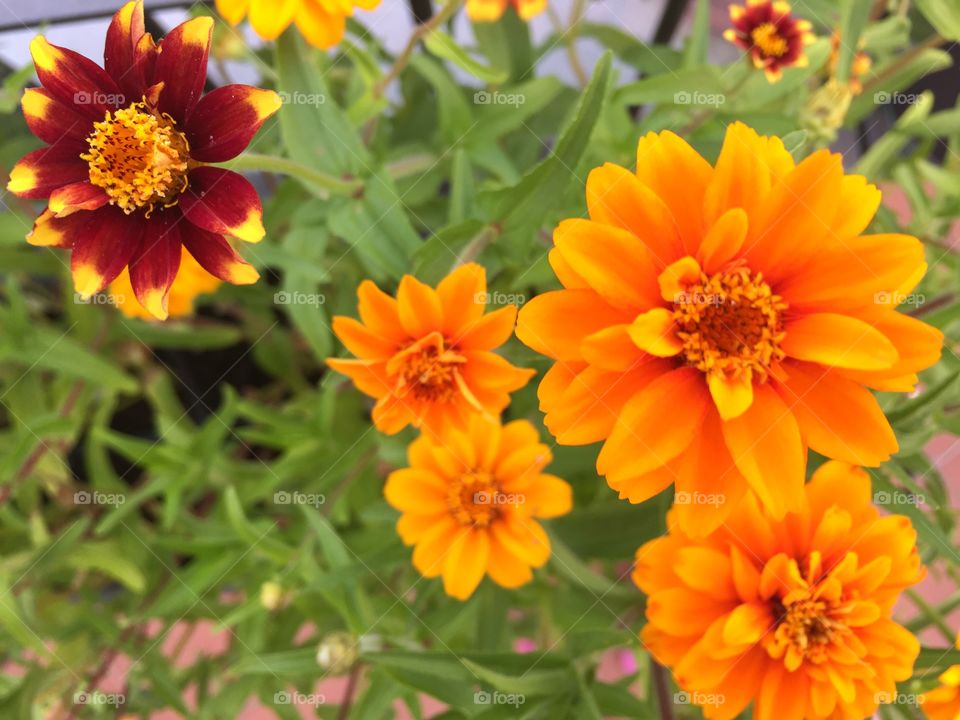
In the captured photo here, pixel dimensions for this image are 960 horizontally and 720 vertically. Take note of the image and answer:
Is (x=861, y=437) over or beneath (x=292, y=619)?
over

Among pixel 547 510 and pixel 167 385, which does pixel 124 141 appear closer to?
pixel 547 510

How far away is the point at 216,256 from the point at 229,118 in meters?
0.09

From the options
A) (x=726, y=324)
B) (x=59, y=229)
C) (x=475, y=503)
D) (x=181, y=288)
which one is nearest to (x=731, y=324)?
(x=726, y=324)

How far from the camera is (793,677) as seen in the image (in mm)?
535

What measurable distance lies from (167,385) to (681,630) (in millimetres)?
995

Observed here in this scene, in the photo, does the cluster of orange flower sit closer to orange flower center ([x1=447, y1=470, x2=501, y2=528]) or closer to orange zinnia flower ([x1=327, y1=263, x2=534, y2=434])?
orange zinnia flower ([x1=327, y1=263, x2=534, y2=434])

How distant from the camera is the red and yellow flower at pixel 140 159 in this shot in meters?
0.45

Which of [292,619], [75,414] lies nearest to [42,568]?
[75,414]

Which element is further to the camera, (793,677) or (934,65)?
(934,65)

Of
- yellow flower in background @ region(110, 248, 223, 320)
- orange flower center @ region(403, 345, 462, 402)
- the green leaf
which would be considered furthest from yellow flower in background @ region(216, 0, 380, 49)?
yellow flower in background @ region(110, 248, 223, 320)

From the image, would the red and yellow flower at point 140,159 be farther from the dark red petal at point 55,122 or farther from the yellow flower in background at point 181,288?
the yellow flower in background at point 181,288

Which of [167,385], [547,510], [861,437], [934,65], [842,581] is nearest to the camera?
[861,437]

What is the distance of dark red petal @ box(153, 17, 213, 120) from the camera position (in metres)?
0.44

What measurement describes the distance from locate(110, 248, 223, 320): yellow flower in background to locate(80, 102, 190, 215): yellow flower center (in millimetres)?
371
